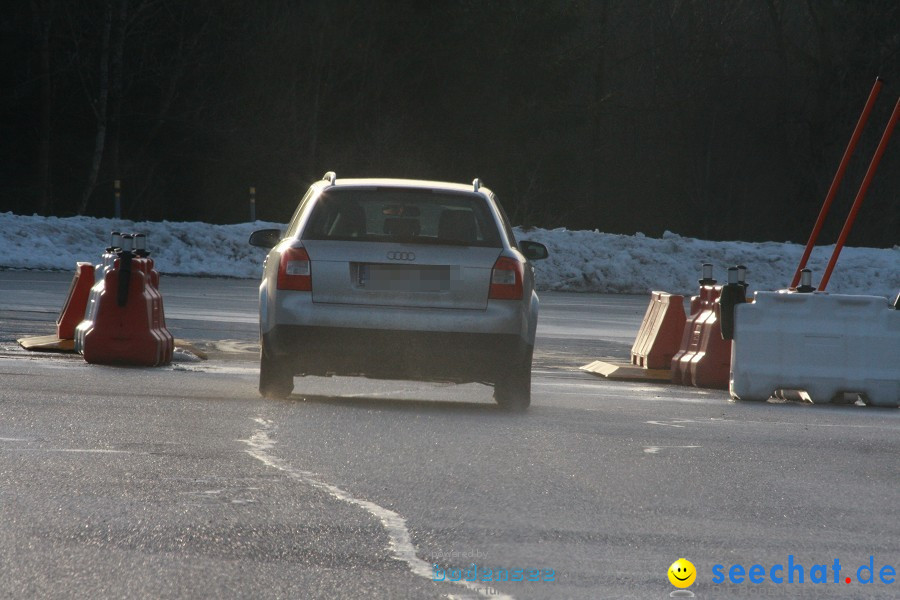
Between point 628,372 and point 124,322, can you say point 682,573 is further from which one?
point 628,372

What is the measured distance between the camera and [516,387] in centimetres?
1080

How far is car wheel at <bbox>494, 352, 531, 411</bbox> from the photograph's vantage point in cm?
1074

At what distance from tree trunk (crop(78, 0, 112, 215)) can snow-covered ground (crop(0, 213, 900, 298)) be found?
1099 cm

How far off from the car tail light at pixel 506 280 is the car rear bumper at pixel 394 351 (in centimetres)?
27

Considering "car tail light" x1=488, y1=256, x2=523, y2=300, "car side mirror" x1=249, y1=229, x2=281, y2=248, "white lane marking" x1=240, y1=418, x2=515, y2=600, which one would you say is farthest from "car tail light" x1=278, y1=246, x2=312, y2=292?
"white lane marking" x1=240, y1=418, x2=515, y2=600

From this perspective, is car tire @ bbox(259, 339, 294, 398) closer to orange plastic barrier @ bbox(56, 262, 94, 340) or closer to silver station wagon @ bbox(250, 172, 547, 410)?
silver station wagon @ bbox(250, 172, 547, 410)

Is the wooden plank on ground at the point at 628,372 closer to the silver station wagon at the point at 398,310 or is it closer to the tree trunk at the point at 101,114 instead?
the silver station wagon at the point at 398,310

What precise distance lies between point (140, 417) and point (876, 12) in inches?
1783

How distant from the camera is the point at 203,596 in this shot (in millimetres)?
5098

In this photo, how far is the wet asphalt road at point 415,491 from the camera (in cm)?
547

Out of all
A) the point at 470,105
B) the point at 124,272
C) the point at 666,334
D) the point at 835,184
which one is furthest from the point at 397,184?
the point at 470,105

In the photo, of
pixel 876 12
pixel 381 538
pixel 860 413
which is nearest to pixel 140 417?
pixel 381 538

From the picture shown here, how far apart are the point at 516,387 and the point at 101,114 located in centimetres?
3642

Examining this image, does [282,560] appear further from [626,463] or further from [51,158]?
[51,158]
